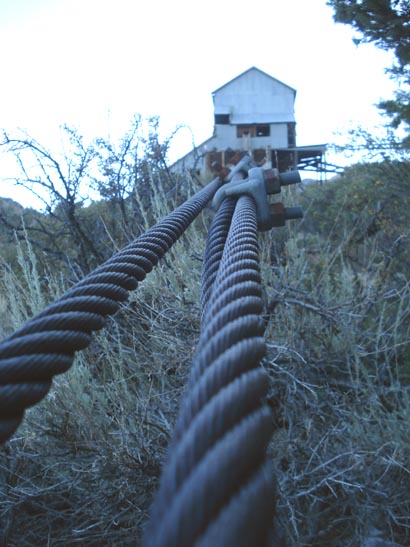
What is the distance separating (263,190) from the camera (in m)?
1.79

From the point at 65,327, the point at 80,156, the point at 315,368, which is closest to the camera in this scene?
the point at 65,327

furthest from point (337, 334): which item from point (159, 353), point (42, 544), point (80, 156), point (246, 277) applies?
point (246, 277)

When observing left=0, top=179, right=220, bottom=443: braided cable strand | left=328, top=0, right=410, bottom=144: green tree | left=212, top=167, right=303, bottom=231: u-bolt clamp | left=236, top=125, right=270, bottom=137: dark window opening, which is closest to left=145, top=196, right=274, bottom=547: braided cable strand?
left=0, top=179, right=220, bottom=443: braided cable strand

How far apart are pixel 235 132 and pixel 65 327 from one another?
27.4 meters

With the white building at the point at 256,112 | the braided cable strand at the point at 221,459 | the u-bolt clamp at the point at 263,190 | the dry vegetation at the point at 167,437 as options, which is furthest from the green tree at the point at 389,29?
the white building at the point at 256,112

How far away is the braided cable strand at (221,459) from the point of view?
34 centimetres

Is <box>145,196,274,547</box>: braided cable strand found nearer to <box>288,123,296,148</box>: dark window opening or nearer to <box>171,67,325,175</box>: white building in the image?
<box>171,67,325,175</box>: white building

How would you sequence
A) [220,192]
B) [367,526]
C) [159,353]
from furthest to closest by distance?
[159,353]
[367,526]
[220,192]

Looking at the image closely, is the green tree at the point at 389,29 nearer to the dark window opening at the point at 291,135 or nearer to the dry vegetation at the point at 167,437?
the dry vegetation at the point at 167,437

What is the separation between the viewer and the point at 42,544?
9.75 ft

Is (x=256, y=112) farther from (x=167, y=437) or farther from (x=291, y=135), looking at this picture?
(x=167, y=437)

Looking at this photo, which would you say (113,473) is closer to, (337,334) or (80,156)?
(337,334)

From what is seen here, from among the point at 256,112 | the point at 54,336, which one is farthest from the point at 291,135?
the point at 54,336

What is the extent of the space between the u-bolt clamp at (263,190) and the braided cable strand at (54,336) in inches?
34.5
